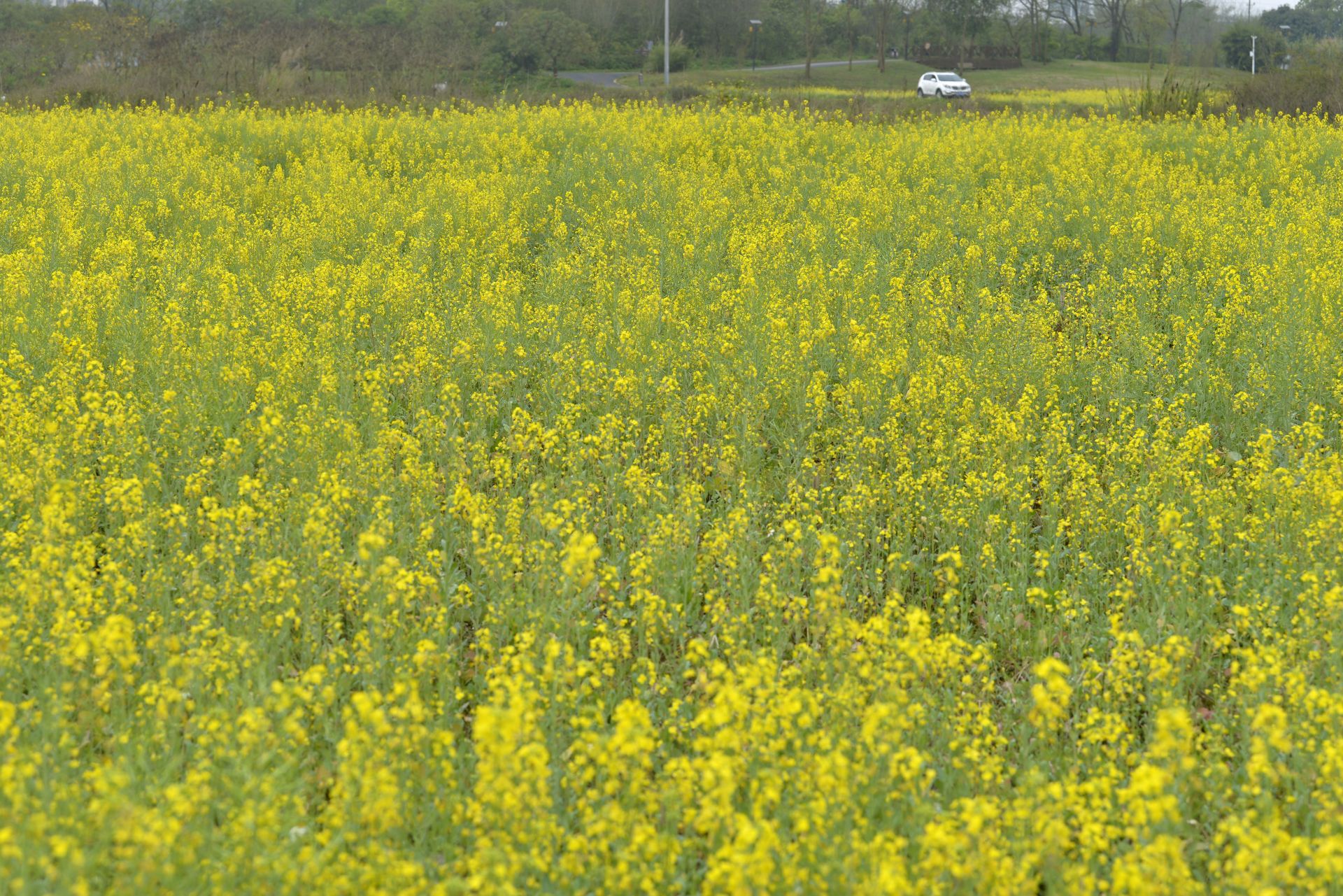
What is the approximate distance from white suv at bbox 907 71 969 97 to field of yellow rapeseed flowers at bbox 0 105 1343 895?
31344 mm

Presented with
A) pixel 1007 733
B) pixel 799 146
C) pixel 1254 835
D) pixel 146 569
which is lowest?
pixel 1007 733

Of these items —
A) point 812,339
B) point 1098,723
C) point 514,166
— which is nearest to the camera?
point 1098,723

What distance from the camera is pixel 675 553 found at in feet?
16.0

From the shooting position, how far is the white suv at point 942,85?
40.3 metres

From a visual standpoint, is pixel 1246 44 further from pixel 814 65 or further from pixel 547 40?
pixel 547 40

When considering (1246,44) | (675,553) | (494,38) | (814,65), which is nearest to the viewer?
(675,553)

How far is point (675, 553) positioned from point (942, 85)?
3984cm

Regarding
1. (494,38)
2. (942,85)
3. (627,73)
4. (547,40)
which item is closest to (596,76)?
(627,73)

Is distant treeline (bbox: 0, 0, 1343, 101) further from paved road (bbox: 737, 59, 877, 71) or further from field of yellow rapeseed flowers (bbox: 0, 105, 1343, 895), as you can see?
field of yellow rapeseed flowers (bbox: 0, 105, 1343, 895)

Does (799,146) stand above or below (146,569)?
above

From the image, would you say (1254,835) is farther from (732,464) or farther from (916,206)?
(916,206)

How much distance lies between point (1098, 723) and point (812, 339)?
384 centimetres

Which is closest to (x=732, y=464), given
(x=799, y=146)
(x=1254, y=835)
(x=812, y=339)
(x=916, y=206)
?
(x=812, y=339)

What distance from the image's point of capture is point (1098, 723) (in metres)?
3.99
